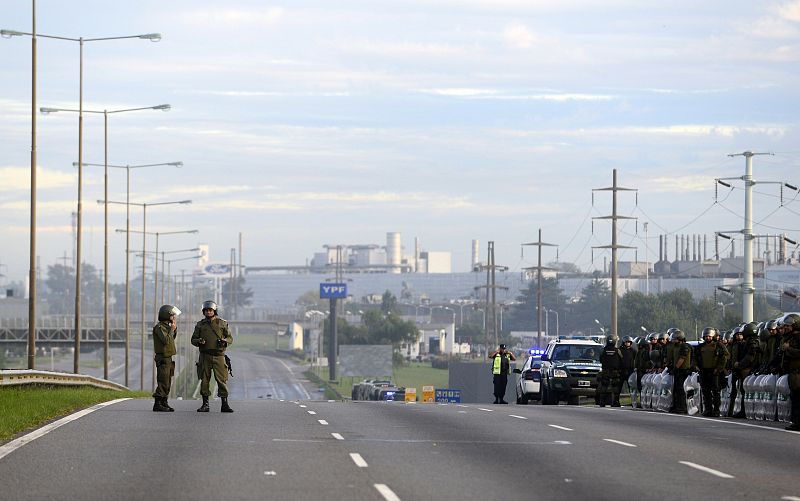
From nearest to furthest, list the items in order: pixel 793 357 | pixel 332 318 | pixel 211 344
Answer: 1. pixel 793 357
2. pixel 211 344
3. pixel 332 318

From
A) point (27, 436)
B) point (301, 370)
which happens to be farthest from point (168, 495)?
point (301, 370)

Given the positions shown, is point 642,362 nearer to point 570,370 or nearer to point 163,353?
point 570,370

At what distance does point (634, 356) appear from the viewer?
41.4 meters

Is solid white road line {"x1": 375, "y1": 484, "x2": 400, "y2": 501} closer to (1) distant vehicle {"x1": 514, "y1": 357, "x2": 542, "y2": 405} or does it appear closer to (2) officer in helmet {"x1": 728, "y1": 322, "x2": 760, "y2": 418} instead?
(2) officer in helmet {"x1": 728, "y1": 322, "x2": 760, "y2": 418}

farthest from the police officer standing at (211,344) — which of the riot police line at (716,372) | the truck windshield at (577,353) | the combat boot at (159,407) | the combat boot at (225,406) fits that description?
the truck windshield at (577,353)

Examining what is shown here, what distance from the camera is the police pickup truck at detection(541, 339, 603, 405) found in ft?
142

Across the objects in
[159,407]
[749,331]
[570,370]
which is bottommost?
[159,407]

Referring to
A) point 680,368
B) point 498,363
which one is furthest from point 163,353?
point 498,363

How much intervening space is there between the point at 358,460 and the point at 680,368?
17905 millimetres

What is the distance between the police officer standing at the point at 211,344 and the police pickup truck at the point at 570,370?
645 inches

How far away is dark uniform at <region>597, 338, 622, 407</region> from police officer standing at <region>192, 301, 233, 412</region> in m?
14.7

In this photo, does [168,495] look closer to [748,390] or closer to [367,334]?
[748,390]

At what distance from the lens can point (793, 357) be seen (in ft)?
84.1

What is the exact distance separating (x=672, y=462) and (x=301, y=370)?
164961 mm
